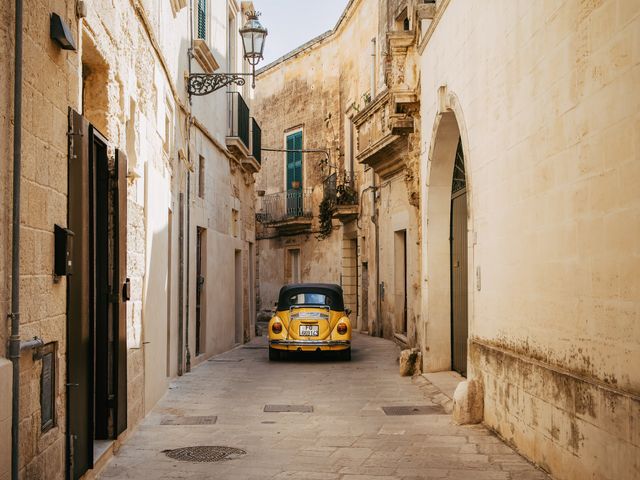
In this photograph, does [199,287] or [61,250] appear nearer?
[61,250]

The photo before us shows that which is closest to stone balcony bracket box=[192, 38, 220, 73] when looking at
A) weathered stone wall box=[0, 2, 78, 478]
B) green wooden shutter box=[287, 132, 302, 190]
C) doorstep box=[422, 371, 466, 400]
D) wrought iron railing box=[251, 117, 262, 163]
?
wrought iron railing box=[251, 117, 262, 163]

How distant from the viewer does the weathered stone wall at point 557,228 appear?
530 cm

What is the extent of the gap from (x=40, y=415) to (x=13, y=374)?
2.65ft

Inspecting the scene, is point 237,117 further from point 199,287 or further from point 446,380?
point 446,380

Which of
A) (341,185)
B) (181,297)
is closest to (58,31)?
(181,297)

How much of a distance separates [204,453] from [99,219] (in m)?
2.27

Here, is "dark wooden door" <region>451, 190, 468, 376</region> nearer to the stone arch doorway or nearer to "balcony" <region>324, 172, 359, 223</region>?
the stone arch doorway

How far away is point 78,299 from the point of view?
5484 mm

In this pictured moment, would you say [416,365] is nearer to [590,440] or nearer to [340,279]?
[590,440]

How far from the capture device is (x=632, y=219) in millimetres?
5168

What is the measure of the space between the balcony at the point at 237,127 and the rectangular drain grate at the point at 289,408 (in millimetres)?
9692

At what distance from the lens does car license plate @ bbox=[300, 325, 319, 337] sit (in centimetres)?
1614

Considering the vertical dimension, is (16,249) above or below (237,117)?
below

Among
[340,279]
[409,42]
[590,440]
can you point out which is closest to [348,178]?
[340,279]
